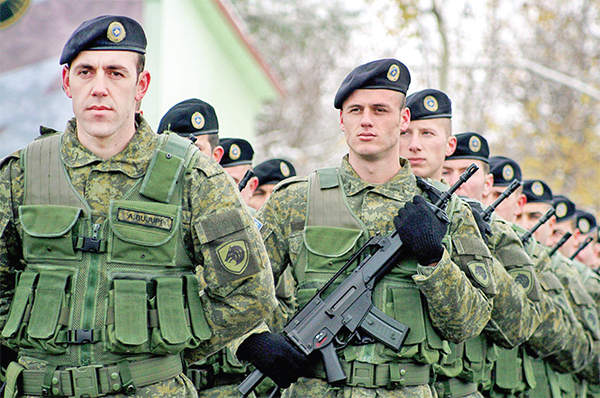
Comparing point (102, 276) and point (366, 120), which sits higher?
point (366, 120)

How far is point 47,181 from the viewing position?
346cm

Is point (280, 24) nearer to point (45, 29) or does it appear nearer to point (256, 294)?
point (45, 29)

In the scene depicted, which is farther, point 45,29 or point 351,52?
point 351,52

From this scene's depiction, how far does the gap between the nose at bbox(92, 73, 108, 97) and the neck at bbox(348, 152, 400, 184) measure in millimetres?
1505

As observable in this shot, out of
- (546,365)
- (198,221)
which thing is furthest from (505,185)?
(198,221)

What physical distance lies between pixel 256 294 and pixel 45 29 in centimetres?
985

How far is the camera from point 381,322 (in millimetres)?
4047

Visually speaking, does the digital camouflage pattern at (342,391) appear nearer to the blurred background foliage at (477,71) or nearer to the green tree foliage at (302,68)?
the blurred background foliage at (477,71)

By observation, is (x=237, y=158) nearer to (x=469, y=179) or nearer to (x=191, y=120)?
(x=191, y=120)

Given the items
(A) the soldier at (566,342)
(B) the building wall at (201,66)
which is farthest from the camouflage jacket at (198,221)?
(B) the building wall at (201,66)

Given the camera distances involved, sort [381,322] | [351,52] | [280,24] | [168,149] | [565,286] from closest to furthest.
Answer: [168,149] < [381,322] < [565,286] < [280,24] < [351,52]

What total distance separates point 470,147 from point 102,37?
150 inches

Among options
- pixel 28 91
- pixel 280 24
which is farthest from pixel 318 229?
pixel 280 24

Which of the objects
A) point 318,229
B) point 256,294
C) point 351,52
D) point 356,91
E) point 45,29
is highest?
point 351,52
